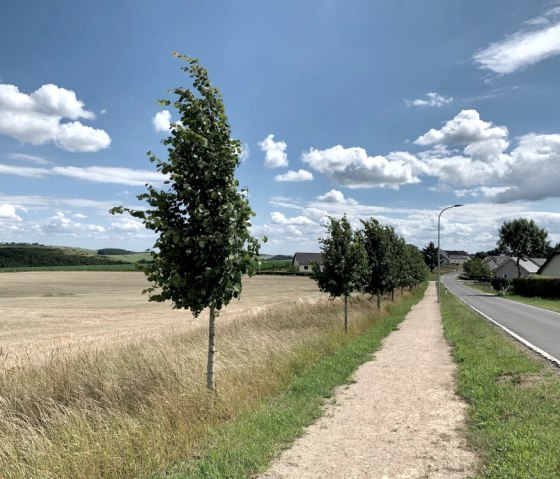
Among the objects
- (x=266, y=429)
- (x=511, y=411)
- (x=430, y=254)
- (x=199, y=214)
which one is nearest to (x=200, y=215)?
(x=199, y=214)

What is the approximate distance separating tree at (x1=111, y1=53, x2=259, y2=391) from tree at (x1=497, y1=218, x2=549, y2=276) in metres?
78.1

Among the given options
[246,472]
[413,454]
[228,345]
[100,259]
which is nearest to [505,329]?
[228,345]

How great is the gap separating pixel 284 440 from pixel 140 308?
25.8m

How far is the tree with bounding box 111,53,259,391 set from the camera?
6.77 m

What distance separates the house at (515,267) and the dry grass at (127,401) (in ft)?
252

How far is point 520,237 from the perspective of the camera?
75.1 m

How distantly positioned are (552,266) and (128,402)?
61.6 m

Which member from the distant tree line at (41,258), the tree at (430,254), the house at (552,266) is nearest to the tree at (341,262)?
the house at (552,266)

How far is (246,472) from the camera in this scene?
4785 mm

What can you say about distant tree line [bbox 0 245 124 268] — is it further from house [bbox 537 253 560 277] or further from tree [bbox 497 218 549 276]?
house [bbox 537 253 560 277]

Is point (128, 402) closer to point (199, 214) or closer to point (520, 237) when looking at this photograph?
point (199, 214)

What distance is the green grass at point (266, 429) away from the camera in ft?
16.0

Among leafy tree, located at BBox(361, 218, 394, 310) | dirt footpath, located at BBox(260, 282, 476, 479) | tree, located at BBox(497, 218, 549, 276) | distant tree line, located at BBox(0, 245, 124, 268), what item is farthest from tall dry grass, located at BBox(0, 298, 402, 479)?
distant tree line, located at BBox(0, 245, 124, 268)

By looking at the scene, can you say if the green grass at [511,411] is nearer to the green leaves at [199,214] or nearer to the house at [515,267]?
the green leaves at [199,214]
